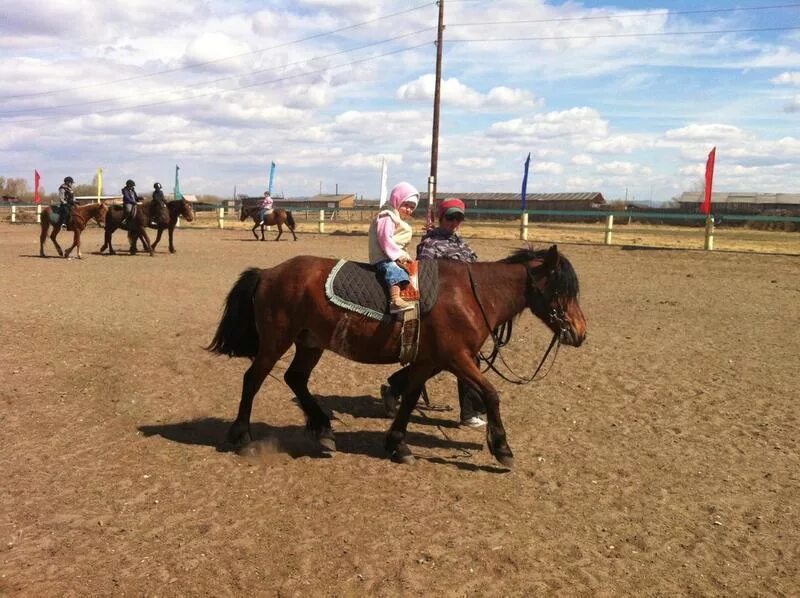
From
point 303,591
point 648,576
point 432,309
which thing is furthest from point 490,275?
point 303,591

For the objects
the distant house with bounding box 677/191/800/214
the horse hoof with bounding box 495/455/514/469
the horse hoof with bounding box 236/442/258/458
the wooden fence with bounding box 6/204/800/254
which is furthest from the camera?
the distant house with bounding box 677/191/800/214

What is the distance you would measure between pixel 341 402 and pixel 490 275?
2.39 m

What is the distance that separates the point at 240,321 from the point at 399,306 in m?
1.46

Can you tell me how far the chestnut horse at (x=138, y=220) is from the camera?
69.1 feet

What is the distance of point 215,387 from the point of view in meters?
7.74

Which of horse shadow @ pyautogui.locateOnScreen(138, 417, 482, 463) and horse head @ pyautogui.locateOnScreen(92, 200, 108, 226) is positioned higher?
horse head @ pyautogui.locateOnScreen(92, 200, 108, 226)

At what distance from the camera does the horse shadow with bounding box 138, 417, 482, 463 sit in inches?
240

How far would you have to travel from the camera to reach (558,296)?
592cm

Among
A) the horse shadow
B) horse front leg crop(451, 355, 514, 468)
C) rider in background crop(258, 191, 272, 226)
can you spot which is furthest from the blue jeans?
rider in background crop(258, 191, 272, 226)

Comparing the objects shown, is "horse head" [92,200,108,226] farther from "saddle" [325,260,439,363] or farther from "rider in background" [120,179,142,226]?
Answer: "saddle" [325,260,439,363]

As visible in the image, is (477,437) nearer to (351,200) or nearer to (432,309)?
(432,309)

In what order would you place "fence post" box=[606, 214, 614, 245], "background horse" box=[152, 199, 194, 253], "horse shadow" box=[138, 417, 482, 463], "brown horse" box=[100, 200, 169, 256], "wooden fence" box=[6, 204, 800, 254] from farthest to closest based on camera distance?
"wooden fence" box=[6, 204, 800, 254], "fence post" box=[606, 214, 614, 245], "background horse" box=[152, 199, 194, 253], "brown horse" box=[100, 200, 169, 256], "horse shadow" box=[138, 417, 482, 463]

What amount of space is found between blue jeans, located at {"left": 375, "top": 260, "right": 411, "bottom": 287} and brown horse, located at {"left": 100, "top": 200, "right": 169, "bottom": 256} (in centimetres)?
1697

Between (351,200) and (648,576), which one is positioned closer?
(648,576)
